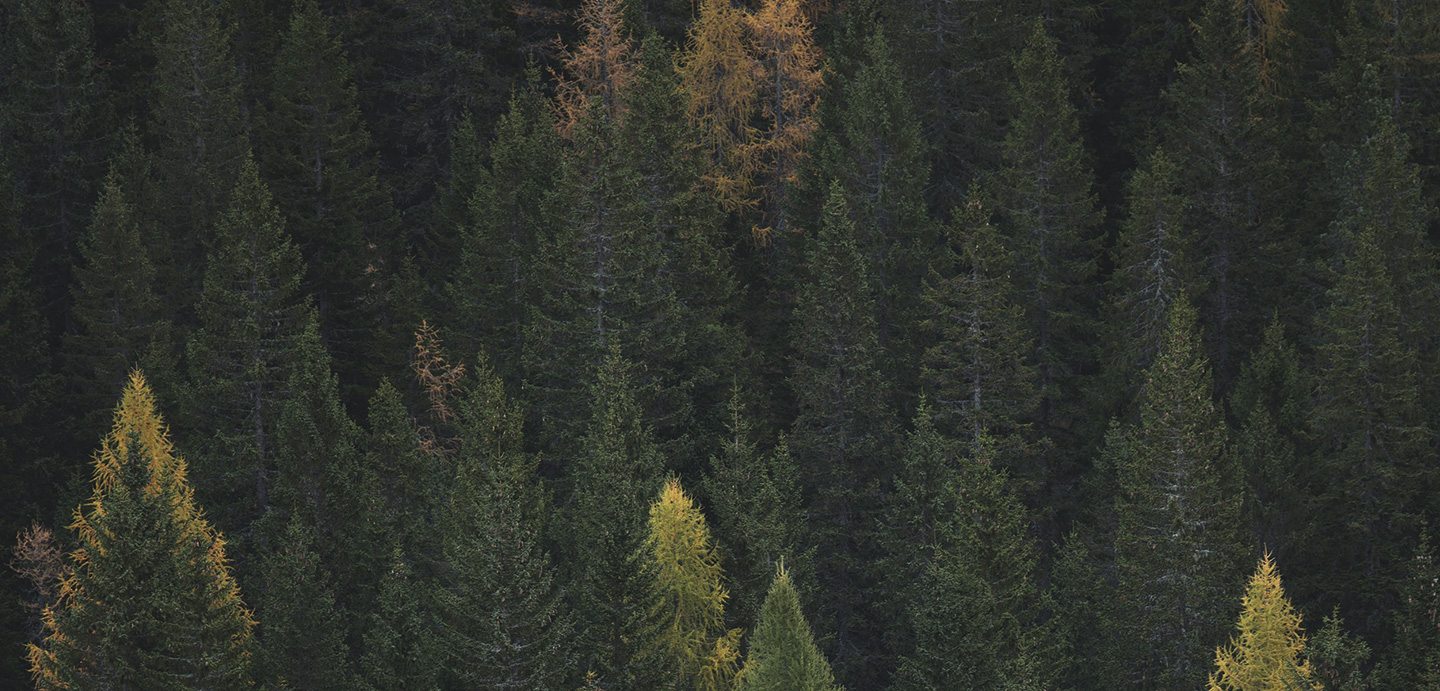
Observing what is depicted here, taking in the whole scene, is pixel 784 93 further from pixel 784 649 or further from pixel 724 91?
pixel 784 649

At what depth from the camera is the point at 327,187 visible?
5750cm

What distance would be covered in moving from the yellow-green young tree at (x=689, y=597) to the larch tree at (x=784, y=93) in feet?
41.1

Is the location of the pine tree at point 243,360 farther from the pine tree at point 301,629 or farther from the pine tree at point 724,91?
the pine tree at point 724,91

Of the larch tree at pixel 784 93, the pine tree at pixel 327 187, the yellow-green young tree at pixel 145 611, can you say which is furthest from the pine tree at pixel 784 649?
the pine tree at pixel 327 187

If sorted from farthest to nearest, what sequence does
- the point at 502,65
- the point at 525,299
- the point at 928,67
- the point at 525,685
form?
the point at 502,65 → the point at 928,67 → the point at 525,299 → the point at 525,685

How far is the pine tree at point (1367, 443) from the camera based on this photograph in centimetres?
4538

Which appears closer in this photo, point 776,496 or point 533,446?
point 776,496

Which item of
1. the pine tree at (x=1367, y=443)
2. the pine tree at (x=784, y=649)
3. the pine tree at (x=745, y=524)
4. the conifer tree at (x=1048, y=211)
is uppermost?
the conifer tree at (x=1048, y=211)

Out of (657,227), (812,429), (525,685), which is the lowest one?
(525,685)

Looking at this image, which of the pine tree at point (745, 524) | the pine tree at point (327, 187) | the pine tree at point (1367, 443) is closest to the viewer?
the pine tree at point (745, 524)

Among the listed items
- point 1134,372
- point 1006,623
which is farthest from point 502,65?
point 1006,623

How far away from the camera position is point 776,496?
40.8 meters

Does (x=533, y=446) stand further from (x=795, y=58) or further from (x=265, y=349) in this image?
(x=795, y=58)

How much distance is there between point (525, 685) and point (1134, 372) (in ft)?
65.4
